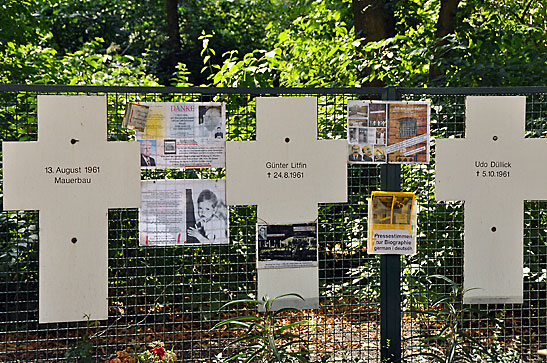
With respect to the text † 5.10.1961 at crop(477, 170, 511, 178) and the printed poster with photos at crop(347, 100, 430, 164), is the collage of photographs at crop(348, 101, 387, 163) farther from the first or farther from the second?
the text † 5.10.1961 at crop(477, 170, 511, 178)

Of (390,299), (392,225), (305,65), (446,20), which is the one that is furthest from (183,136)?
(446,20)

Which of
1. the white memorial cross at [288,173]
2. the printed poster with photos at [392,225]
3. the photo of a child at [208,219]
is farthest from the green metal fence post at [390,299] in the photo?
the photo of a child at [208,219]

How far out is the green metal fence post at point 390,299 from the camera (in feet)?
12.6

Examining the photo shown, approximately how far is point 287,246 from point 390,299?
0.72 meters

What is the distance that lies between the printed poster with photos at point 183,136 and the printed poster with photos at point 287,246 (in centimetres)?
53

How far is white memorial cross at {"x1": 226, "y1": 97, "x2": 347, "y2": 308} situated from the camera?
12.2 ft

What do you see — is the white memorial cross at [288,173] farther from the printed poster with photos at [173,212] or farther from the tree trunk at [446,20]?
the tree trunk at [446,20]

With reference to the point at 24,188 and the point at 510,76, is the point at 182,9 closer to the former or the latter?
the point at 510,76

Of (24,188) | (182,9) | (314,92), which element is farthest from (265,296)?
(182,9)

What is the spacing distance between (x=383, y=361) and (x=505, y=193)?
1299 mm

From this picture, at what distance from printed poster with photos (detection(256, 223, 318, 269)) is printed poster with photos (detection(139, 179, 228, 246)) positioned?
14.1 inches

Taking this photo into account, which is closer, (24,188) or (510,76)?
(24,188)

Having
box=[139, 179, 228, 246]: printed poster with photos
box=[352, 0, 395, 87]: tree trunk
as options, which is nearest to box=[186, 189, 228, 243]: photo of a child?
box=[139, 179, 228, 246]: printed poster with photos

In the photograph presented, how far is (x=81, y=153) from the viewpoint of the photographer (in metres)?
3.58
